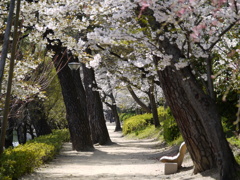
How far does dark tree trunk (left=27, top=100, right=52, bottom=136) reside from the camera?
70.7ft

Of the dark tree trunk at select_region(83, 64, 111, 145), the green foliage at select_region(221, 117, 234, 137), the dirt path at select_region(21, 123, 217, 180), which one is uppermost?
the dark tree trunk at select_region(83, 64, 111, 145)

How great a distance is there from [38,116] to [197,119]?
1678 centimetres

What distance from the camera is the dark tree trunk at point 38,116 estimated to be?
21.6 m

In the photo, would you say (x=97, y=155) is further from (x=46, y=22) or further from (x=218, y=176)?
(x=218, y=176)

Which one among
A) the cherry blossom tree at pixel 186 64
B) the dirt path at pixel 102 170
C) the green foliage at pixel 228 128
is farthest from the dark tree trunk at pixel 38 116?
the cherry blossom tree at pixel 186 64

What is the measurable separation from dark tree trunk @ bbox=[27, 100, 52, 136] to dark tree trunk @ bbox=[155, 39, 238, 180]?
1487 centimetres

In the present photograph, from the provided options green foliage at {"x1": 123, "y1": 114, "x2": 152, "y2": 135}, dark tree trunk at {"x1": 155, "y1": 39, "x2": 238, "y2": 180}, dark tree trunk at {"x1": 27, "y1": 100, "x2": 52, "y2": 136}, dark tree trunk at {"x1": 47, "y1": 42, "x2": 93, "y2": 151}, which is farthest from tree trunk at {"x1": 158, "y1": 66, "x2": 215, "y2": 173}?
green foliage at {"x1": 123, "y1": 114, "x2": 152, "y2": 135}

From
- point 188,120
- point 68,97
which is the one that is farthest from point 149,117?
point 188,120

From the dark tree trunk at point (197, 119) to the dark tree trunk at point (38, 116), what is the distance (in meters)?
14.9

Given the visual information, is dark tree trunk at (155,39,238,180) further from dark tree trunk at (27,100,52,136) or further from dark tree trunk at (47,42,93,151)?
dark tree trunk at (27,100,52,136)

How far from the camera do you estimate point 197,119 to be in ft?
22.1

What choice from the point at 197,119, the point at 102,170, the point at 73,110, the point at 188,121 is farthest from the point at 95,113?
the point at 197,119

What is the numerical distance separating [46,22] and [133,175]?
13.1 ft

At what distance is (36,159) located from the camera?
929 centimetres
